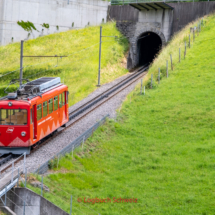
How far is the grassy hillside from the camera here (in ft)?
121

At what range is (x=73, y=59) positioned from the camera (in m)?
40.7

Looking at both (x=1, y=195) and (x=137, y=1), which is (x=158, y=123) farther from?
(x=137, y=1)

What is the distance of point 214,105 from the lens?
2423 centimetres

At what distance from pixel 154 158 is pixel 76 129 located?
582 cm

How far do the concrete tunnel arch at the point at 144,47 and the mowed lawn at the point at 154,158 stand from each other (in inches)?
602

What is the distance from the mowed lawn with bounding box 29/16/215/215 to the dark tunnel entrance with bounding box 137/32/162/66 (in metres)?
Answer: 18.2

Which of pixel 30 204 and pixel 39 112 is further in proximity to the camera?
pixel 39 112

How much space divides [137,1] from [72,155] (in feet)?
102

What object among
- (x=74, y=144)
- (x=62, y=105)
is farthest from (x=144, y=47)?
(x=74, y=144)

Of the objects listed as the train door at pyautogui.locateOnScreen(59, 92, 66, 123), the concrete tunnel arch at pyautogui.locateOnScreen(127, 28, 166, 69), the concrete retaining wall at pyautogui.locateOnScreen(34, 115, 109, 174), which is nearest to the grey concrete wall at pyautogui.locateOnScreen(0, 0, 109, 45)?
the concrete tunnel arch at pyautogui.locateOnScreen(127, 28, 166, 69)

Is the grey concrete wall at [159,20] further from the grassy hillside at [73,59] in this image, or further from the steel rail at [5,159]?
the steel rail at [5,159]

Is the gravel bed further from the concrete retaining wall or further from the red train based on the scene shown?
the red train

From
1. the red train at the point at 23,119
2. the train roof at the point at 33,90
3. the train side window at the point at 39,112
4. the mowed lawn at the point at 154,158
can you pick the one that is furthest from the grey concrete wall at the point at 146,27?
the train side window at the point at 39,112

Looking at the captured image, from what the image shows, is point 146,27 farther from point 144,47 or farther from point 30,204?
point 30,204
